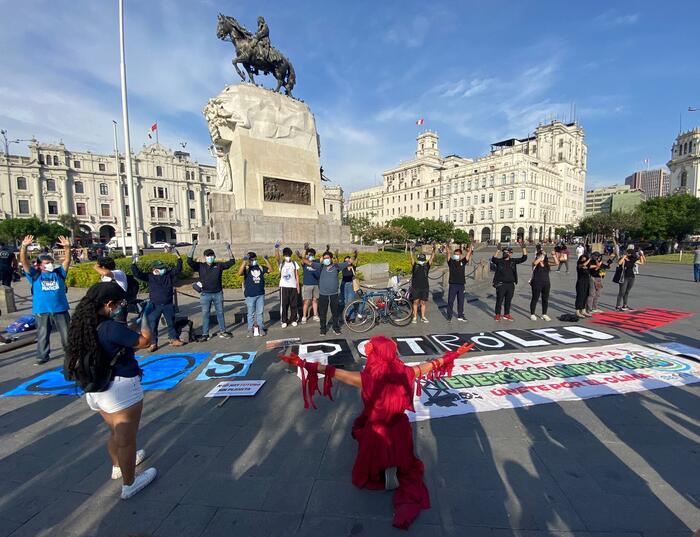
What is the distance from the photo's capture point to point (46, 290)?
18.7ft

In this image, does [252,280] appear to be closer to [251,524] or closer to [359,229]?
[251,524]

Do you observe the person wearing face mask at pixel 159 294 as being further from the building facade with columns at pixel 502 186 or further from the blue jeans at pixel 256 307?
the building facade with columns at pixel 502 186

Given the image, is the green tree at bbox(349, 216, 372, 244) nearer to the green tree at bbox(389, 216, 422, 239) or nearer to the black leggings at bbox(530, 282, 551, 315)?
the green tree at bbox(389, 216, 422, 239)

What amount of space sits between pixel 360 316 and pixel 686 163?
3867 inches

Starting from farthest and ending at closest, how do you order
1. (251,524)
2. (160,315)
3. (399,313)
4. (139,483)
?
(399,313) < (160,315) < (139,483) < (251,524)

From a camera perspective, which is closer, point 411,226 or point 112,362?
point 112,362

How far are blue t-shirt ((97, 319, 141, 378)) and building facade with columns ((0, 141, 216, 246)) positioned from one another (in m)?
60.9

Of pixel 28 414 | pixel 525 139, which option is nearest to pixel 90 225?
pixel 28 414

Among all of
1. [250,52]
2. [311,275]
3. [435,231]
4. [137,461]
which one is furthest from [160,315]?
[435,231]

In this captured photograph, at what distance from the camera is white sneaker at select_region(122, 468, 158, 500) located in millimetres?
2727

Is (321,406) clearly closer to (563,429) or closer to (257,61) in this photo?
(563,429)

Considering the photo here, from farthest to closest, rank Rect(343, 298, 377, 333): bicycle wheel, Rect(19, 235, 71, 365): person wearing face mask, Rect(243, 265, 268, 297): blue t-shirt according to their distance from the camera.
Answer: Rect(343, 298, 377, 333): bicycle wheel → Rect(243, 265, 268, 297): blue t-shirt → Rect(19, 235, 71, 365): person wearing face mask

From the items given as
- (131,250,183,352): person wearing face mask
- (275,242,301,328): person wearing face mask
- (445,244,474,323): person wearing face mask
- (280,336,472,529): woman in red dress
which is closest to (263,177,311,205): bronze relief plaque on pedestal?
(275,242,301,328): person wearing face mask

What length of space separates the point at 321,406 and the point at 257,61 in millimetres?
20313
